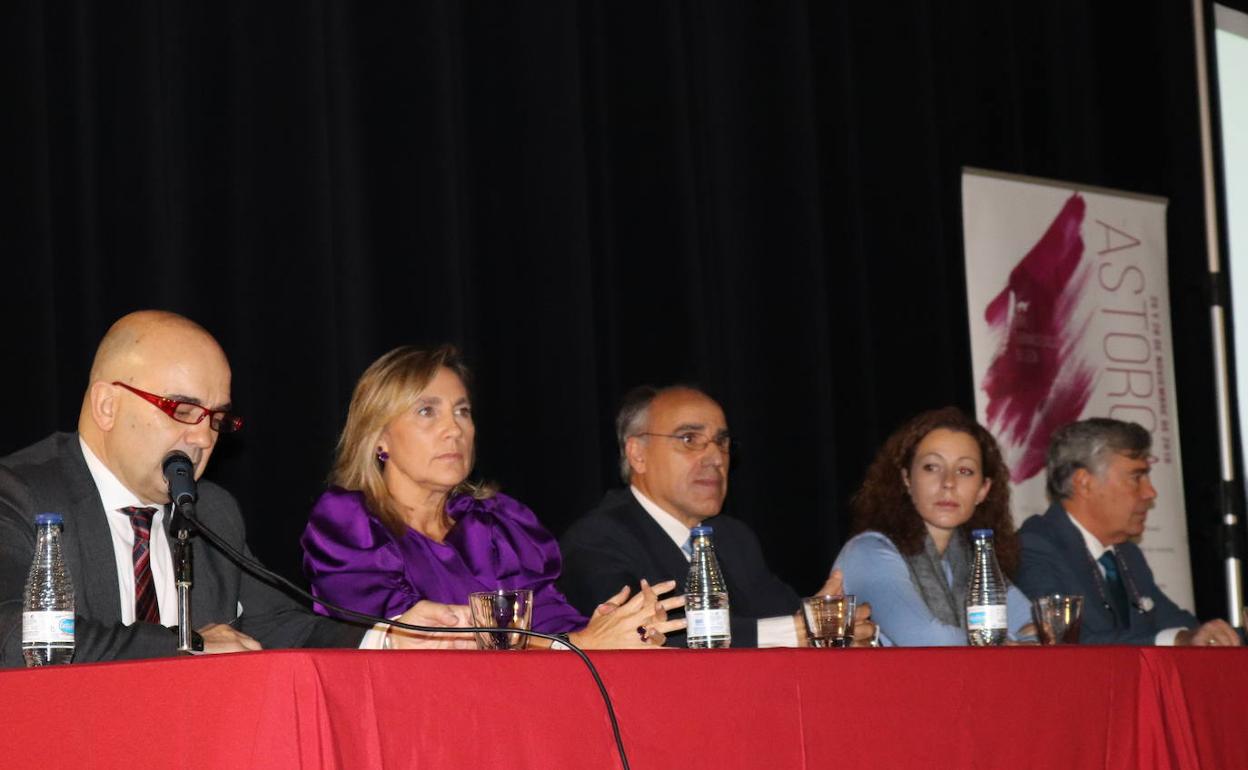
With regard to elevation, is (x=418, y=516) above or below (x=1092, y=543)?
above

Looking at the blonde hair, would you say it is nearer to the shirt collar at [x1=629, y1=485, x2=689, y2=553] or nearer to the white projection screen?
the shirt collar at [x1=629, y1=485, x2=689, y2=553]

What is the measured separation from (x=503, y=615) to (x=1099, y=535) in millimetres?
2587

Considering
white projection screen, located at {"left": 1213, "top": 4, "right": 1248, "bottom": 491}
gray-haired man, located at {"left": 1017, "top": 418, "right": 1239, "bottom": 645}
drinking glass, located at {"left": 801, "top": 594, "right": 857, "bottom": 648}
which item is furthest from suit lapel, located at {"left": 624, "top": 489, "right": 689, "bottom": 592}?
white projection screen, located at {"left": 1213, "top": 4, "right": 1248, "bottom": 491}

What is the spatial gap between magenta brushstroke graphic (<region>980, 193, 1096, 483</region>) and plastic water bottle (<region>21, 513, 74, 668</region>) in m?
3.49

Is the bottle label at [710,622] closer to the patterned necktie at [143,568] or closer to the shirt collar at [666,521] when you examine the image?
the patterned necktie at [143,568]

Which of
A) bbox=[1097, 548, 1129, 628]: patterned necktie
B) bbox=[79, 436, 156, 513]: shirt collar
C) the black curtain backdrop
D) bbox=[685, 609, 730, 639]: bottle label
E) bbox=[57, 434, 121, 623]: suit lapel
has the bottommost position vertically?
bbox=[1097, 548, 1129, 628]: patterned necktie

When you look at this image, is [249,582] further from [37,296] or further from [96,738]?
[96,738]

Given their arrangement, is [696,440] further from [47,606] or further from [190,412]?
[47,606]

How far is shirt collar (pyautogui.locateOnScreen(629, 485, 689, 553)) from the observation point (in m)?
3.69

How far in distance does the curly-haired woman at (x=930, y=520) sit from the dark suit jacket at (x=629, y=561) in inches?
9.3

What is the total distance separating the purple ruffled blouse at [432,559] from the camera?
302cm

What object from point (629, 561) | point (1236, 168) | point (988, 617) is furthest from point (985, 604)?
point (1236, 168)

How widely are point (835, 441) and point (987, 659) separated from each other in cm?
264

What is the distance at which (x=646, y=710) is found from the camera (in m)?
1.91
